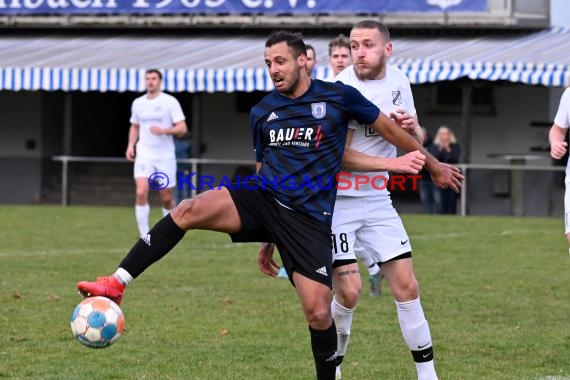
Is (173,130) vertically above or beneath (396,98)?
beneath

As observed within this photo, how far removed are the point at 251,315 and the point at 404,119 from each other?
3.64m

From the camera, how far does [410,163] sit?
270 inches

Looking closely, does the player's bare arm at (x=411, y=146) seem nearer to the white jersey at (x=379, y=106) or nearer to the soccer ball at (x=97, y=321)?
the white jersey at (x=379, y=106)

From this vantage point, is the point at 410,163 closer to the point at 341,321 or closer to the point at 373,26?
the point at 373,26

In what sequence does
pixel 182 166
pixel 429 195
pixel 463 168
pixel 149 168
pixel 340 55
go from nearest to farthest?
1. pixel 340 55
2. pixel 149 168
3. pixel 463 168
4. pixel 429 195
5. pixel 182 166

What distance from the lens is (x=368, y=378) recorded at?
7715 millimetres

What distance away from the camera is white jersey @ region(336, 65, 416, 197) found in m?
7.30

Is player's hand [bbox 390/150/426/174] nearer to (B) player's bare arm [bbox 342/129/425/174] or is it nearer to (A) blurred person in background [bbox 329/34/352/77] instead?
(B) player's bare arm [bbox 342/129/425/174]

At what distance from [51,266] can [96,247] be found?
2319 millimetres

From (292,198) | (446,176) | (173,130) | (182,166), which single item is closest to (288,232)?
(292,198)

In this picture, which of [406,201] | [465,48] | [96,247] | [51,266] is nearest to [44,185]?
[406,201]

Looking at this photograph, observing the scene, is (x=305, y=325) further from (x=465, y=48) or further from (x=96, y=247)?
(x=465, y=48)

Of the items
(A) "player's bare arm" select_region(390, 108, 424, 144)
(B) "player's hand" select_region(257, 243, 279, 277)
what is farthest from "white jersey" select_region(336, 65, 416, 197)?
(B) "player's hand" select_region(257, 243, 279, 277)

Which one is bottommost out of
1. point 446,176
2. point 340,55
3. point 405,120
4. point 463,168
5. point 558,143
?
point 463,168
